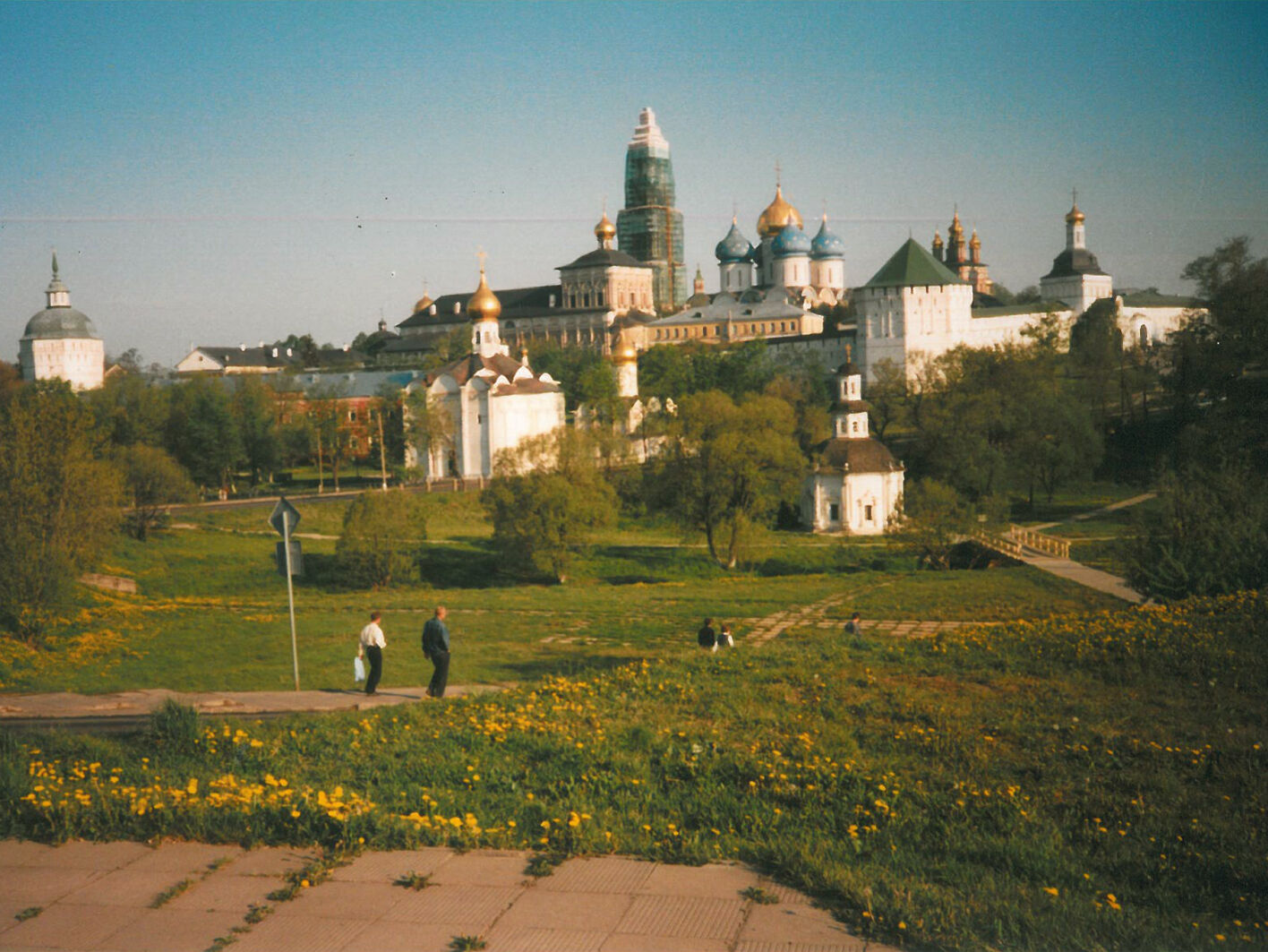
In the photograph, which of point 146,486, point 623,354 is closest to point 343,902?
point 146,486

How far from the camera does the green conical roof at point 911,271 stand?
77.7m

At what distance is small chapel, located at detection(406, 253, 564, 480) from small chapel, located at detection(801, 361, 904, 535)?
15752 millimetres

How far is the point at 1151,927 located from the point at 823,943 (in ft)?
4.98

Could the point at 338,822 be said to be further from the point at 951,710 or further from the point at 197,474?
the point at 197,474

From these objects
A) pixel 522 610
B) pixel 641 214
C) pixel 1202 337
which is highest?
pixel 641 214

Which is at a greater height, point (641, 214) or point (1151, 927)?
point (641, 214)

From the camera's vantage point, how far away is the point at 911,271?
77750 millimetres

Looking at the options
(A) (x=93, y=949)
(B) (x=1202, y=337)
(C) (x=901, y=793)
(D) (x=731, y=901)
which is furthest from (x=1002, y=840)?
(B) (x=1202, y=337)

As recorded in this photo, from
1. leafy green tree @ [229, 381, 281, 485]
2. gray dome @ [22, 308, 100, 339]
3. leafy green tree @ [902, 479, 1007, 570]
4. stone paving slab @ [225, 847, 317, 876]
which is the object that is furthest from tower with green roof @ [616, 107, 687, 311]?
stone paving slab @ [225, 847, 317, 876]

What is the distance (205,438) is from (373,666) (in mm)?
40895

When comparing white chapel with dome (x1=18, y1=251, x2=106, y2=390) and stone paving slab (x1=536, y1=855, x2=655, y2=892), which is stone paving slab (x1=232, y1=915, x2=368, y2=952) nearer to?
stone paving slab (x1=536, y1=855, x2=655, y2=892)

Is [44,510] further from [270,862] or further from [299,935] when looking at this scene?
[299,935]

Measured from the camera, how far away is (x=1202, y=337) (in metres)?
42.0

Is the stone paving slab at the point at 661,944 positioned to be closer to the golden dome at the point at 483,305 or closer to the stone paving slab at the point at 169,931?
the stone paving slab at the point at 169,931
